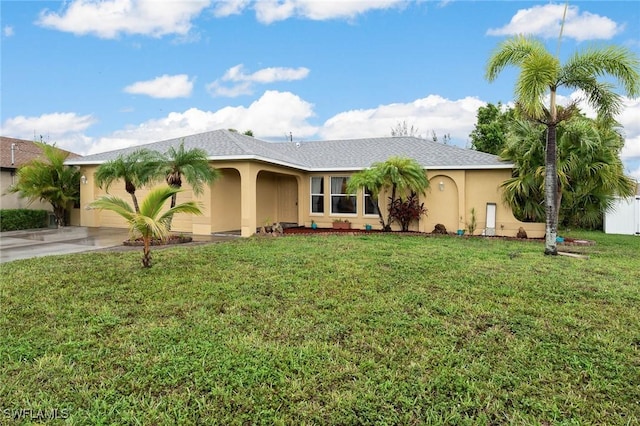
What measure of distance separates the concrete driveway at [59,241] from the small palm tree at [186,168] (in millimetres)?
2058

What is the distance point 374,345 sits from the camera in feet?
13.6

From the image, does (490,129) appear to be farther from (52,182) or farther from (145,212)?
(52,182)

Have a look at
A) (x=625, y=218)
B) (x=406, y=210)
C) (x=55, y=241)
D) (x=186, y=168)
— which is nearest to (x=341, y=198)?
(x=406, y=210)

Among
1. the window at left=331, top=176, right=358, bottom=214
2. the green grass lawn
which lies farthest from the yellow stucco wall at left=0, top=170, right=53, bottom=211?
the window at left=331, top=176, right=358, bottom=214

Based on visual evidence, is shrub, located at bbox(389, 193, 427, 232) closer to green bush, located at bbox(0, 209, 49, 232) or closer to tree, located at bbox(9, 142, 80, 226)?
tree, located at bbox(9, 142, 80, 226)

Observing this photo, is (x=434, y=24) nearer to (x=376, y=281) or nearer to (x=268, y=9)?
(x=268, y=9)

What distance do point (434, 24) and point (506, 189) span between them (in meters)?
6.48

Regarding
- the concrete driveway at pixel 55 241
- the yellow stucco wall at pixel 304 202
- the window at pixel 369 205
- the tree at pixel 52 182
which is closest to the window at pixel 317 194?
the yellow stucco wall at pixel 304 202

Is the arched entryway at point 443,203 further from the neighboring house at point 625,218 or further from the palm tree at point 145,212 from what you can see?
the palm tree at point 145,212

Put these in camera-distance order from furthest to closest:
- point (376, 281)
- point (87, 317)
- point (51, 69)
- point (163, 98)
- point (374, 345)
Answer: point (163, 98) → point (51, 69) → point (376, 281) → point (87, 317) → point (374, 345)

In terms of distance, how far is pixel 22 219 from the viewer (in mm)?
15508

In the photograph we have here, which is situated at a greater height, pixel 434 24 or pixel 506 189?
pixel 434 24

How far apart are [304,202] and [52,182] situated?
10.8 metres

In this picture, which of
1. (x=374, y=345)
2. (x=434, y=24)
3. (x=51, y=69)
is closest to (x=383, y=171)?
(x=434, y=24)
